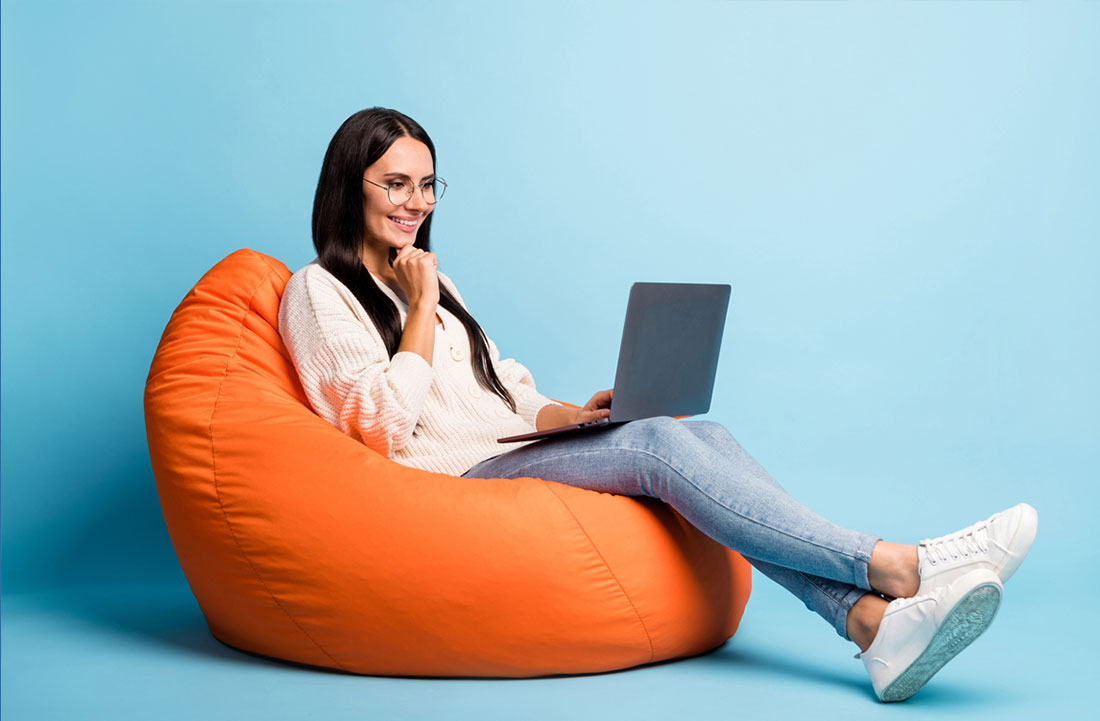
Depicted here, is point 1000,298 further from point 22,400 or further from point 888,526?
point 22,400

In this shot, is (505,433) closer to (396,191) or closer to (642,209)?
(396,191)

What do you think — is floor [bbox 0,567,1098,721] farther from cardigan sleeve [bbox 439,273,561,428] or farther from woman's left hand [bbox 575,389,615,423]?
cardigan sleeve [bbox 439,273,561,428]

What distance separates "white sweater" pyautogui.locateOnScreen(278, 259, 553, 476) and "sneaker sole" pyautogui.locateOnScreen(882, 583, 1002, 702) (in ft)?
2.95

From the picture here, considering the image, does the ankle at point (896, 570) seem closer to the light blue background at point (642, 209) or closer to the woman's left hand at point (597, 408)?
the woman's left hand at point (597, 408)

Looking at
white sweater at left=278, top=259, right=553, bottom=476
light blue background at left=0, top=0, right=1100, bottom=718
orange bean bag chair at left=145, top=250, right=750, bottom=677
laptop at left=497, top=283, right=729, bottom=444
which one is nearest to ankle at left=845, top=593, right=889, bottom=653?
orange bean bag chair at left=145, top=250, right=750, bottom=677

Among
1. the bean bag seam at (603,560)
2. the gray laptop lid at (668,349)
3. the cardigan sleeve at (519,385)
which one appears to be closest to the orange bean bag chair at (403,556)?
the bean bag seam at (603,560)

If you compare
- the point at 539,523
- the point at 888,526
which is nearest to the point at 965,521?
the point at 888,526

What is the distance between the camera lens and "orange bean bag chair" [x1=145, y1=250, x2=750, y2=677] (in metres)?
1.95

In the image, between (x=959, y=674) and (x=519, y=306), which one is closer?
(x=959, y=674)

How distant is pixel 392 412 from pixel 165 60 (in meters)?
1.67

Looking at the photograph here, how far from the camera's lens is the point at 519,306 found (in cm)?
357

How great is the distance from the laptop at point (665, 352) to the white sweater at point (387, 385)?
25 centimetres

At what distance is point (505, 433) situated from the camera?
2.41 meters

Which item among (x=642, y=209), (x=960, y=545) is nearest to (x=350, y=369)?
(x=960, y=545)
